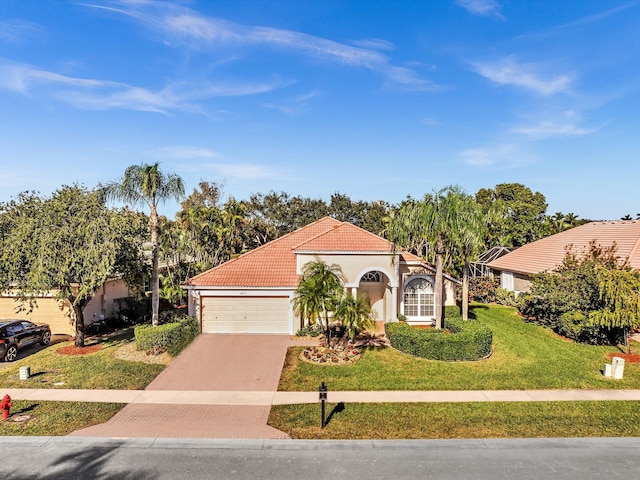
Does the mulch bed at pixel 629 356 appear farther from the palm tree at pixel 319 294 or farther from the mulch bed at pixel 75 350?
the mulch bed at pixel 75 350

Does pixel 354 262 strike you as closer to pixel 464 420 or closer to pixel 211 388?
pixel 211 388

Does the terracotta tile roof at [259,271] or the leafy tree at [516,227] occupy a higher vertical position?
the leafy tree at [516,227]

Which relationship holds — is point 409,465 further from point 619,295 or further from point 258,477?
point 619,295

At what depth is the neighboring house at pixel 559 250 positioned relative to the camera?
86.3 ft

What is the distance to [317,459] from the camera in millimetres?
9555

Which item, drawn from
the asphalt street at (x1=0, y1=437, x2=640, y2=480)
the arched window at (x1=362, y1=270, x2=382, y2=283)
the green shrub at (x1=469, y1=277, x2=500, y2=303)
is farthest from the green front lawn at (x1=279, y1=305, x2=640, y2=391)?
the green shrub at (x1=469, y1=277, x2=500, y2=303)

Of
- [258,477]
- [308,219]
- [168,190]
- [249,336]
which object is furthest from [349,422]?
[308,219]

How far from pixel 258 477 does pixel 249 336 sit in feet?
42.0

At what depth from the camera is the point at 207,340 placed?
2058 cm

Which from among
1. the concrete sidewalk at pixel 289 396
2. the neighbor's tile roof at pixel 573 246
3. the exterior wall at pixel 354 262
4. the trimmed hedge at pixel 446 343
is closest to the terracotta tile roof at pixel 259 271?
the exterior wall at pixel 354 262

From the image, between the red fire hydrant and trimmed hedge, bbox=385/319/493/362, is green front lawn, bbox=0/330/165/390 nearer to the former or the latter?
the red fire hydrant

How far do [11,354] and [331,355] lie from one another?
1405cm

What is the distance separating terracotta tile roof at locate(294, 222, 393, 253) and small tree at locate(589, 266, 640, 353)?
32.7 ft

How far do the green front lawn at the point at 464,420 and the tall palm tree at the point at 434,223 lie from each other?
6563 millimetres
